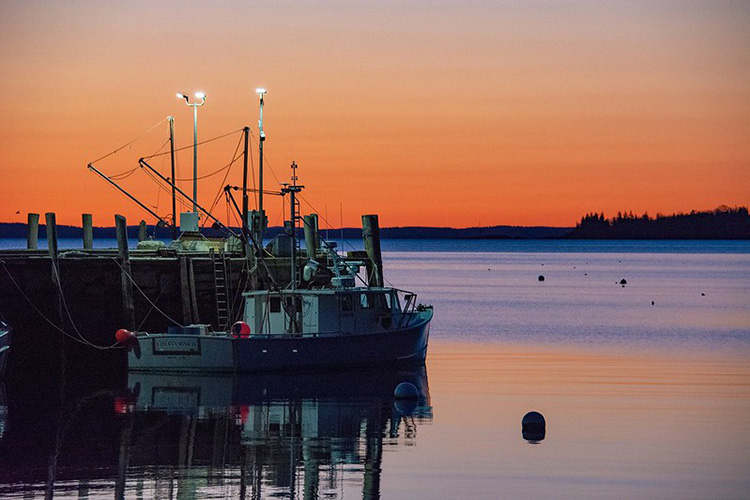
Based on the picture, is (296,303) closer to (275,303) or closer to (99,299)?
(275,303)

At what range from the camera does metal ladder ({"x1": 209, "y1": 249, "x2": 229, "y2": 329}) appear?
3872 cm

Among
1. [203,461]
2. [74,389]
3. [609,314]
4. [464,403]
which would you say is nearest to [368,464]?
[203,461]

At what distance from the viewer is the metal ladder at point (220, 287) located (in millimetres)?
→ 38719

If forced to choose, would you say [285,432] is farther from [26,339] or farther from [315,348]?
[26,339]

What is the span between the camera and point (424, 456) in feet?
73.7

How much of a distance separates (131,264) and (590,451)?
1913 cm

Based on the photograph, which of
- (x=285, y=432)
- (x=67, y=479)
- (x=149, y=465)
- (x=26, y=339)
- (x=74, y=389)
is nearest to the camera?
(x=67, y=479)

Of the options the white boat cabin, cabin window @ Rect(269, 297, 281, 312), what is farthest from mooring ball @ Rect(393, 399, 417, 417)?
cabin window @ Rect(269, 297, 281, 312)

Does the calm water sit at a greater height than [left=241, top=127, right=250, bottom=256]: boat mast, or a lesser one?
lesser

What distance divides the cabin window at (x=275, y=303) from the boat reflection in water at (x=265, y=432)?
6.10ft

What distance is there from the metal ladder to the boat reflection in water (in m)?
5.03

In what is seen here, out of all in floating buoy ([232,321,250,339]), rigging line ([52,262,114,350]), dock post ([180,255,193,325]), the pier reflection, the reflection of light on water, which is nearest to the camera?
the pier reflection

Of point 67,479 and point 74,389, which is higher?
point 74,389

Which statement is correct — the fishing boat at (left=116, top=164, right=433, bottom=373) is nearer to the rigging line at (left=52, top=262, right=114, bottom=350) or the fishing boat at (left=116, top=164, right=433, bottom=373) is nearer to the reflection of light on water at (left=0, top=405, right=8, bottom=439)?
the rigging line at (left=52, top=262, right=114, bottom=350)
